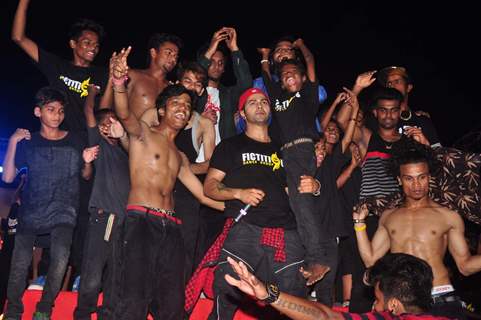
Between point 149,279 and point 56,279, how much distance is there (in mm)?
1271

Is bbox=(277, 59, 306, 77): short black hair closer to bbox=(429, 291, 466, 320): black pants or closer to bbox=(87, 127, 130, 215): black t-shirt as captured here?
bbox=(87, 127, 130, 215): black t-shirt

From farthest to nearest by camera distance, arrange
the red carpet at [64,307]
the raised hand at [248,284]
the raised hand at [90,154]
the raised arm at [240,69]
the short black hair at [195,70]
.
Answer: the raised arm at [240,69]
the short black hair at [195,70]
the raised hand at [90,154]
the red carpet at [64,307]
the raised hand at [248,284]

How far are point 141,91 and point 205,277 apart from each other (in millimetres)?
2642

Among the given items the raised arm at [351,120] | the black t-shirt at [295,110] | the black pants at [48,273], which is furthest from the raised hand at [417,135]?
the black pants at [48,273]

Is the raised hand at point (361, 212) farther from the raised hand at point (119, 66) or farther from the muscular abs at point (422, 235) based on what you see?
the raised hand at point (119, 66)

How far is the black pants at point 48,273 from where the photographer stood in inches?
207

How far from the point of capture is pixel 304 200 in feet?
17.3

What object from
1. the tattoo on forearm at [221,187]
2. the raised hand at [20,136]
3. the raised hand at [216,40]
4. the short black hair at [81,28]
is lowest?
the tattoo on forearm at [221,187]

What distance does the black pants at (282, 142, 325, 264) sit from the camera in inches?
203

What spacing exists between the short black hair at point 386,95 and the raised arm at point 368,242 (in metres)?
1.69

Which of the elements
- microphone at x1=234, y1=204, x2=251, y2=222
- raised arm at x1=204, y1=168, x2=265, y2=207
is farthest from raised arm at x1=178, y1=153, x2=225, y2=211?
microphone at x1=234, y1=204, x2=251, y2=222

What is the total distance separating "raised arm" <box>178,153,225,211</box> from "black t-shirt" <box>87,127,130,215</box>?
653mm

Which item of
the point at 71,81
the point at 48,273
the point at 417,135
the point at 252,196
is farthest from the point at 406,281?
the point at 71,81

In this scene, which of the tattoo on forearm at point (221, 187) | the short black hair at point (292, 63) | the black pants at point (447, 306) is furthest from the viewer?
the short black hair at point (292, 63)
